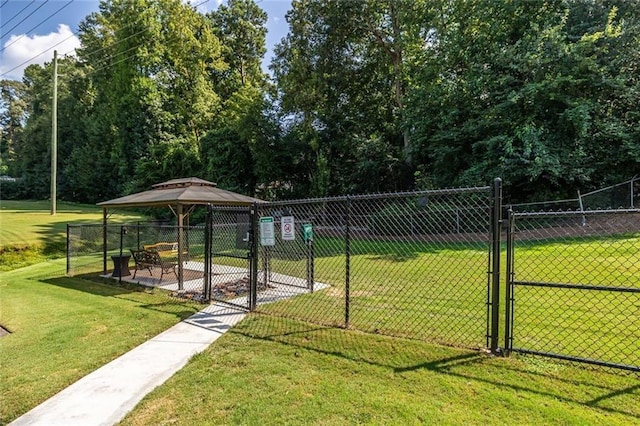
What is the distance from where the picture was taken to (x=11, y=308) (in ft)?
22.4

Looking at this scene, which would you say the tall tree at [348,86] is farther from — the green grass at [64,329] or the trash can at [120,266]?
the green grass at [64,329]

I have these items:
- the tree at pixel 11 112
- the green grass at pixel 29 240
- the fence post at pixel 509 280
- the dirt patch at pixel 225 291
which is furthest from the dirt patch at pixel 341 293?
the tree at pixel 11 112

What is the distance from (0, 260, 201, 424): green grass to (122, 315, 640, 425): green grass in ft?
3.95

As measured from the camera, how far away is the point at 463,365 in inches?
139

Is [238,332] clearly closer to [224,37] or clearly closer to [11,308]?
[11,308]

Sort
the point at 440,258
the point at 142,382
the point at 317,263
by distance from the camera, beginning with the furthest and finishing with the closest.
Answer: the point at 317,263
the point at 440,258
the point at 142,382

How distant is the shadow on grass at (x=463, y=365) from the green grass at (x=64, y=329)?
162 cm

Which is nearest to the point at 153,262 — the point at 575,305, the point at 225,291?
the point at 225,291

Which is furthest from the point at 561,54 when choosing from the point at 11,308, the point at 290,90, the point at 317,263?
the point at 11,308

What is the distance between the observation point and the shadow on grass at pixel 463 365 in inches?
117

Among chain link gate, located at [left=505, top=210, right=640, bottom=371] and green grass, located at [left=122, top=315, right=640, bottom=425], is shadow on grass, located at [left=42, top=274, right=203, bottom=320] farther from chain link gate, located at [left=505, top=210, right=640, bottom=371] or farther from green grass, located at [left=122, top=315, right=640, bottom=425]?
chain link gate, located at [left=505, top=210, right=640, bottom=371]

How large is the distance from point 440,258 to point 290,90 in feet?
45.9

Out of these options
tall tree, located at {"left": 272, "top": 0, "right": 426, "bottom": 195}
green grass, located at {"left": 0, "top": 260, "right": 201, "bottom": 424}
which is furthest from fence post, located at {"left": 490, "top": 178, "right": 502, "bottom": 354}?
tall tree, located at {"left": 272, "top": 0, "right": 426, "bottom": 195}

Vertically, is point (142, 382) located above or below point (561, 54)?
below
